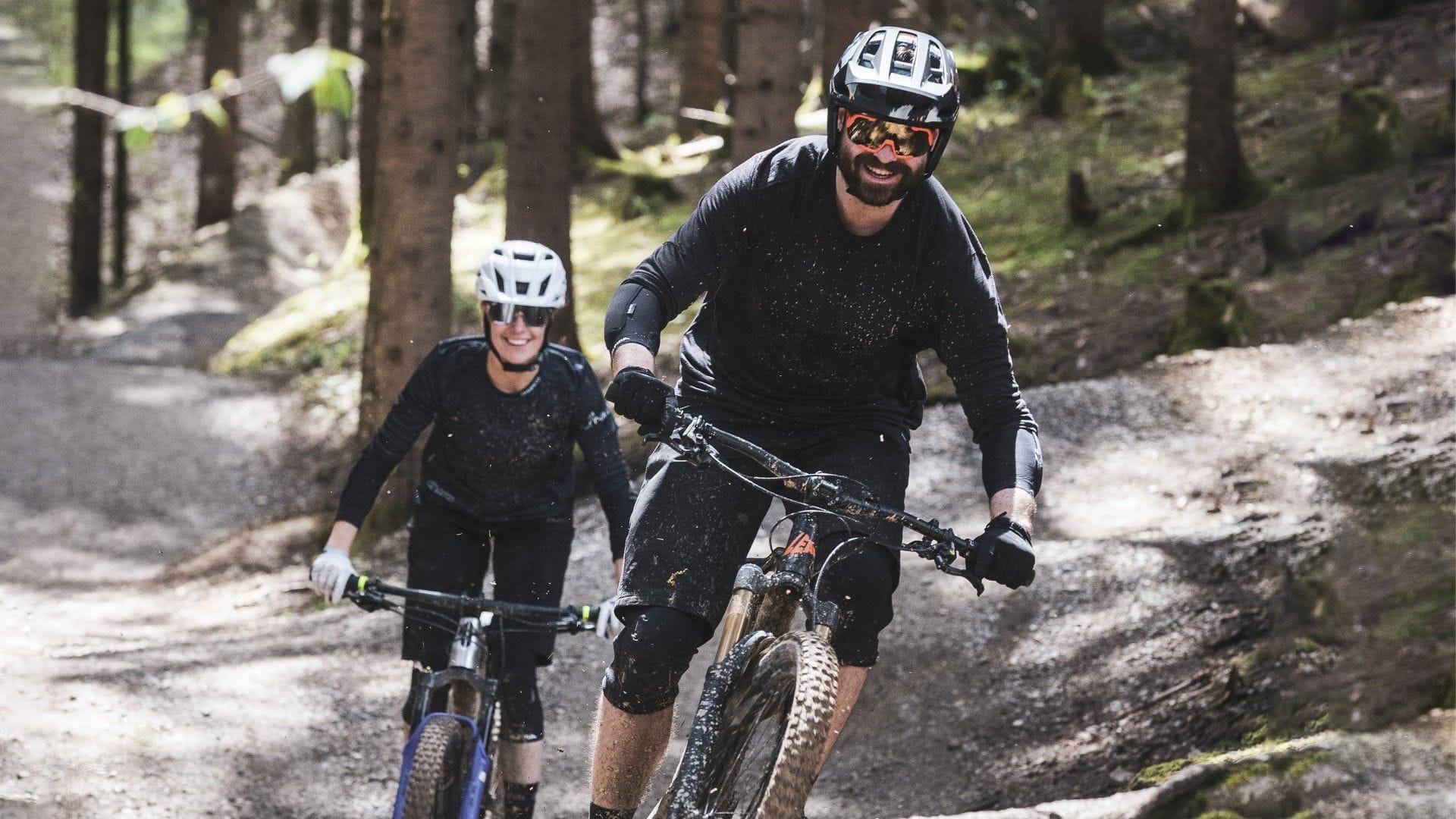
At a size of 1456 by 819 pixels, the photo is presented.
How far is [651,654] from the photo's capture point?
4.17 meters

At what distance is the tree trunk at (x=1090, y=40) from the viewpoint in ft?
64.8

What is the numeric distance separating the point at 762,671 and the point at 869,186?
1443 millimetres

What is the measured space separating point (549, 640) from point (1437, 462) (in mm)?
5328

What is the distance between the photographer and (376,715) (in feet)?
25.0

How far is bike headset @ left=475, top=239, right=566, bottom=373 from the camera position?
5410 mm

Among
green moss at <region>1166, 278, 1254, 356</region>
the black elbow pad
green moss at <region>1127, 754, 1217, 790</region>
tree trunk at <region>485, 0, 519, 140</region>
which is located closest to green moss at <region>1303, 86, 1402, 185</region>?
green moss at <region>1166, 278, 1254, 356</region>

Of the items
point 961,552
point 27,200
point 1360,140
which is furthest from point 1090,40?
point 27,200

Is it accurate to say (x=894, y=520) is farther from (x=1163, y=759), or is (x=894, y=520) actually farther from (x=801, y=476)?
(x=1163, y=759)

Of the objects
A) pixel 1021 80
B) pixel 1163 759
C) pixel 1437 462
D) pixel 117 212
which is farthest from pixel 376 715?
pixel 117 212

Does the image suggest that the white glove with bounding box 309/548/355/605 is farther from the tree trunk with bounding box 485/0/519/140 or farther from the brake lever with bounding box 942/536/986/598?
the tree trunk with bounding box 485/0/519/140

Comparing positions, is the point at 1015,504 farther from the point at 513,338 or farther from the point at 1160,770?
the point at 1160,770

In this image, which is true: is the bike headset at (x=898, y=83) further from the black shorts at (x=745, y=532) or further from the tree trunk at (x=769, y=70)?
the tree trunk at (x=769, y=70)

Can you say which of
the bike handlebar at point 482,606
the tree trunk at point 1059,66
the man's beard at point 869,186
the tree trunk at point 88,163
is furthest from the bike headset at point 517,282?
the tree trunk at point 88,163

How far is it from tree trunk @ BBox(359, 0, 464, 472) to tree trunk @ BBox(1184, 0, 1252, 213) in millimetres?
7084
